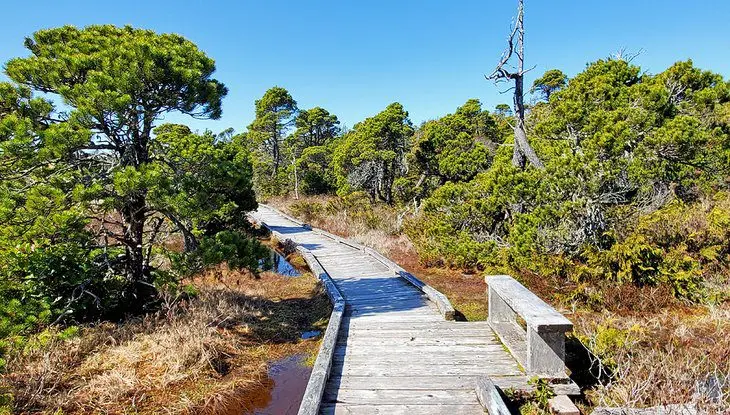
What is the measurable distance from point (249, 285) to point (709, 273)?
9663 mm

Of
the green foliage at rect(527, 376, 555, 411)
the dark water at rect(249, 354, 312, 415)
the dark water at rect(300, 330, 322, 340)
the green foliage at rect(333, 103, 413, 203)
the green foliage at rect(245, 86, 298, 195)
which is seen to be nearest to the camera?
the green foliage at rect(527, 376, 555, 411)

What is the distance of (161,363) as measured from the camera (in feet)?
18.4

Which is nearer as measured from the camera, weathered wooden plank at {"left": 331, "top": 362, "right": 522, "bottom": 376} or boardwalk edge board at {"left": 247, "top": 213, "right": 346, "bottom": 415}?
boardwalk edge board at {"left": 247, "top": 213, "right": 346, "bottom": 415}

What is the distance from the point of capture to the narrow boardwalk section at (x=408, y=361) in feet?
12.3

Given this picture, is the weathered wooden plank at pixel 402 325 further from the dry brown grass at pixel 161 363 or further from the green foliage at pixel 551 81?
the green foliage at pixel 551 81

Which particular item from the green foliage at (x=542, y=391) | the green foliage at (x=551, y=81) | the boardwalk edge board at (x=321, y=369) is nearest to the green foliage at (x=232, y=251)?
the boardwalk edge board at (x=321, y=369)

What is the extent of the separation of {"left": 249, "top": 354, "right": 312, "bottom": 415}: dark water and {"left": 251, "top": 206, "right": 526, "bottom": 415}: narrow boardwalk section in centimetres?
88

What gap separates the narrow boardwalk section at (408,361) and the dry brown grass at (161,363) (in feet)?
4.63

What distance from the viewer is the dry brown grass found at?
4.87 m

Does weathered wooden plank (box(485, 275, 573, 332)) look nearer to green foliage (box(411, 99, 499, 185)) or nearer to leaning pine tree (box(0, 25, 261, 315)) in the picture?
leaning pine tree (box(0, 25, 261, 315))

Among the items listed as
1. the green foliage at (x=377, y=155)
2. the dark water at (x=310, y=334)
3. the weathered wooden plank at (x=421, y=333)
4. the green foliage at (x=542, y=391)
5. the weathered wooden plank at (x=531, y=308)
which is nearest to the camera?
the green foliage at (x=542, y=391)

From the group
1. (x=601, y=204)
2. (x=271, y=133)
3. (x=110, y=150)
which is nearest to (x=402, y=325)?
(x=601, y=204)

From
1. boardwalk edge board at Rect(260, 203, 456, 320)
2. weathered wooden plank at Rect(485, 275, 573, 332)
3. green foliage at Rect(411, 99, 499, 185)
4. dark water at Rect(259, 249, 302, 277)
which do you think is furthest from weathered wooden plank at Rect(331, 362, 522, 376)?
green foliage at Rect(411, 99, 499, 185)

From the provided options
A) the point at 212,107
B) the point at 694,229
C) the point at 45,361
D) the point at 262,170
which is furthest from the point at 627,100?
the point at 262,170
